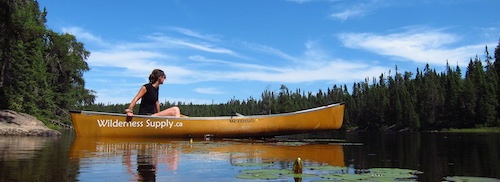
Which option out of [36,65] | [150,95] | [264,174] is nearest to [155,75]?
[150,95]

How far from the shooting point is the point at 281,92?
14075 cm

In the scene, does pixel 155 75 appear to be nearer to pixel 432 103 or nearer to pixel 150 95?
pixel 150 95

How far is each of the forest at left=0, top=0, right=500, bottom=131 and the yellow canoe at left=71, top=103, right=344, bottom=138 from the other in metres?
2.06

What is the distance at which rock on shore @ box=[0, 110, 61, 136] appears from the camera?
64.5ft

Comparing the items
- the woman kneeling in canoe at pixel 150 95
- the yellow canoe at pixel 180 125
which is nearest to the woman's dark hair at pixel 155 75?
the woman kneeling in canoe at pixel 150 95

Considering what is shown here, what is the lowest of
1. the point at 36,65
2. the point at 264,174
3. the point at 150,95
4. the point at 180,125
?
the point at 264,174

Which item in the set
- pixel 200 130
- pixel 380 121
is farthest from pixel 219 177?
pixel 380 121

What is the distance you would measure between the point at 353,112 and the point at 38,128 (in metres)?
118

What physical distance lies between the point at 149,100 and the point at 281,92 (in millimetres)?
129568

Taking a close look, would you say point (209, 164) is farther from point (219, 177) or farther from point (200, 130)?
point (200, 130)

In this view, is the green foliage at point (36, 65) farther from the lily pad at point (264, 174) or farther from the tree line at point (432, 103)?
the tree line at point (432, 103)

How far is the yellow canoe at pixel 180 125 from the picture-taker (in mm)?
12453

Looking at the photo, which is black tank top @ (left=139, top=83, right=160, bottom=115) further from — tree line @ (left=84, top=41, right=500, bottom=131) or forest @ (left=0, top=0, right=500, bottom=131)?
tree line @ (left=84, top=41, right=500, bottom=131)

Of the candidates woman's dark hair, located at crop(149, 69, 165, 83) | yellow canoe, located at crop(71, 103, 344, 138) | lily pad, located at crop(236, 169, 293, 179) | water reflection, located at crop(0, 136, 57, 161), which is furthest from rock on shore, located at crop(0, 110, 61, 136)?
lily pad, located at crop(236, 169, 293, 179)
